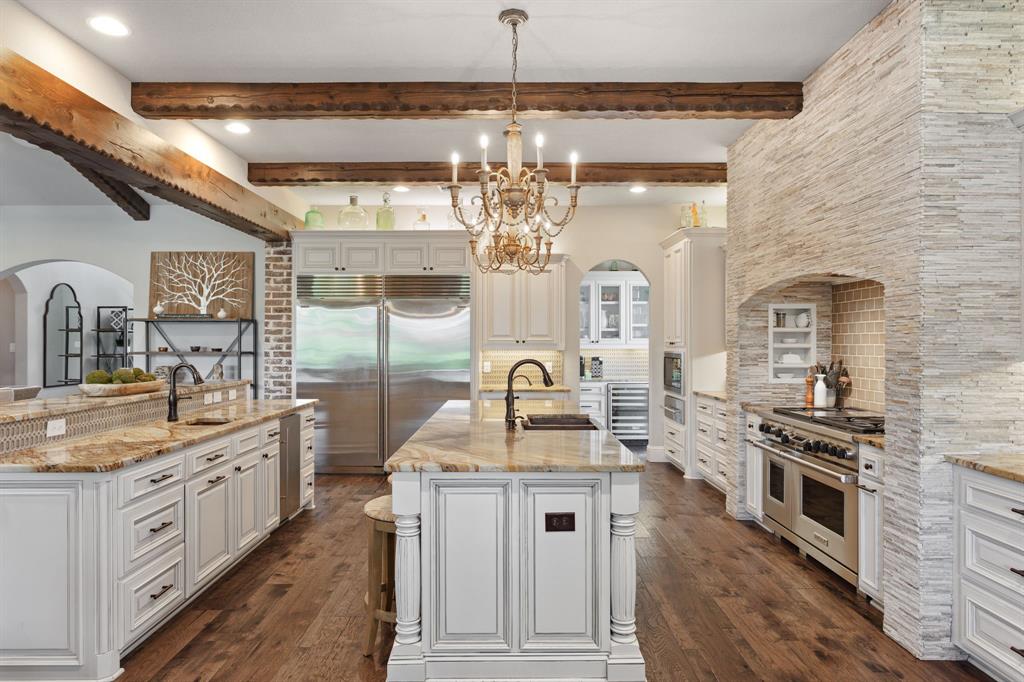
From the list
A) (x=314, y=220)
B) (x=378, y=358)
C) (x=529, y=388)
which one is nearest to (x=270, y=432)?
(x=378, y=358)

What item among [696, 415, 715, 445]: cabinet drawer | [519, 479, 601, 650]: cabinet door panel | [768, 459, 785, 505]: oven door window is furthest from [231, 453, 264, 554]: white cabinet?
[696, 415, 715, 445]: cabinet drawer

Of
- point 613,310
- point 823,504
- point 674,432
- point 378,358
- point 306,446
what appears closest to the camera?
point 823,504

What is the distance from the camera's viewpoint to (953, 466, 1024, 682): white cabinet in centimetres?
239

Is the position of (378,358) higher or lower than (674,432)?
higher

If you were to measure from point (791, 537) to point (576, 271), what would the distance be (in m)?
3.77

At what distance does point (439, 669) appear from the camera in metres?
2.56

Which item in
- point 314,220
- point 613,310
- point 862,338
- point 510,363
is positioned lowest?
point 510,363

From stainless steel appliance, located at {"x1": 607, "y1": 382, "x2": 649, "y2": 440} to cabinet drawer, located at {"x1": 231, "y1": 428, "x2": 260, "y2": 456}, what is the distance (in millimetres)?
5007

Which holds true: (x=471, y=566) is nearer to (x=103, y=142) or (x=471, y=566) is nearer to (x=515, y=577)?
(x=515, y=577)

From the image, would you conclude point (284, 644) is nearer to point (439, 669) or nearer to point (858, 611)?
point (439, 669)

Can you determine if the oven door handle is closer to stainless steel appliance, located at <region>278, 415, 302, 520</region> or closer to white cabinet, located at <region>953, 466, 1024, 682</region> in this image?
white cabinet, located at <region>953, 466, 1024, 682</region>

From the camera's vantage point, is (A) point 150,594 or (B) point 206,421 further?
(B) point 206,421

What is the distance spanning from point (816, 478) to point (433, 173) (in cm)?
395

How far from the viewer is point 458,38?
3.26 m
